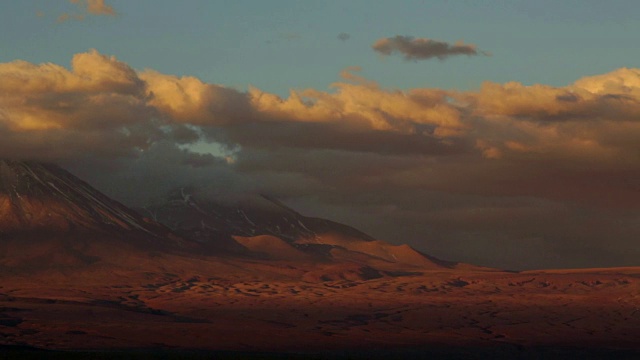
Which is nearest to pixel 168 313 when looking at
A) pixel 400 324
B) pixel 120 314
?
pixel 120 314

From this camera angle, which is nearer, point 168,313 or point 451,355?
point 451,355

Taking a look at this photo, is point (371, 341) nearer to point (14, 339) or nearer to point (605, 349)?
point (605, 349)

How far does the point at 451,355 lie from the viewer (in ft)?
454

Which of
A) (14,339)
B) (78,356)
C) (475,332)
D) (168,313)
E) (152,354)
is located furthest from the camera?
(168,313)

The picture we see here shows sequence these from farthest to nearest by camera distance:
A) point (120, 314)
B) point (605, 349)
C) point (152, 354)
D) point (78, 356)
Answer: point (120, 314) → point (605, 349) → point (152, 354) → point (78, 356)

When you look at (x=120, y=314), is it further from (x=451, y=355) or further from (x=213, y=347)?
(x=451, y=355)

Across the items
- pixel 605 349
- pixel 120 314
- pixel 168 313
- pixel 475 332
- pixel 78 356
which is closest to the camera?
pixel 78 356

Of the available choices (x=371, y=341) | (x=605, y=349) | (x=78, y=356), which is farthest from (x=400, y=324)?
(x=78, y=356)

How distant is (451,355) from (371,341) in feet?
55.3

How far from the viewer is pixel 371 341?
498 ft

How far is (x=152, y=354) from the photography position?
126250mm

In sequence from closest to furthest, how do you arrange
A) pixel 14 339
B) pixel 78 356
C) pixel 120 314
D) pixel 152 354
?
1. pixel 78 356
2. pixel 152 354
3. pixel 14 339
4. pixel 120 314

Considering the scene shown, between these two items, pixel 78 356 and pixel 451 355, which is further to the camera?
pixel 451 355

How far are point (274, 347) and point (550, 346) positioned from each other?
40.5m
